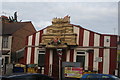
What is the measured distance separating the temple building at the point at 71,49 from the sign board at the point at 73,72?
784 millimetres

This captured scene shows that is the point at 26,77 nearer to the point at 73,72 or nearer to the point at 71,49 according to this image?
the point at 73,72

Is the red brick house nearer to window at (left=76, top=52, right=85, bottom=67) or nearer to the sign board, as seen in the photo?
window at (left=76, top=52, right=85, bottom=67)

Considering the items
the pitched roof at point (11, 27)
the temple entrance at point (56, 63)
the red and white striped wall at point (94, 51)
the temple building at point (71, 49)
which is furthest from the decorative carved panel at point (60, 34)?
the pitched roof at point (11, 27)

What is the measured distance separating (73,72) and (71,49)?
3.16m

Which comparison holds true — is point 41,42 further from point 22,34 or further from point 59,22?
point 22,34

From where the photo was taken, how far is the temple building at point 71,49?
1850 centimetres

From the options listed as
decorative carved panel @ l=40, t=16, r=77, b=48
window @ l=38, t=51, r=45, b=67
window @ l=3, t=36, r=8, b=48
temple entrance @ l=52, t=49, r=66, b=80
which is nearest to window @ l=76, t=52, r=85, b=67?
decorative carved panel @ l=40, t=16, r=77, b=48

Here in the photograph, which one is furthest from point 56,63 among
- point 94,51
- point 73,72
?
point 94,51

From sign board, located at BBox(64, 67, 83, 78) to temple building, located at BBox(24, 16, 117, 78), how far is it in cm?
78

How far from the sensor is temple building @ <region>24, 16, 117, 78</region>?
728 inches

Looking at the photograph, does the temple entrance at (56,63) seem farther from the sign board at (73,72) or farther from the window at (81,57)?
the sign board at (73,72)

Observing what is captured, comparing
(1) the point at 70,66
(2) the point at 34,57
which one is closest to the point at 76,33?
(1) the point at 70,66

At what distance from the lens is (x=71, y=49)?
775 inches

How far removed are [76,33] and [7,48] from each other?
9.99 meters
